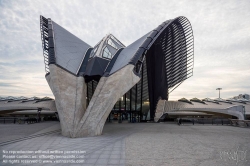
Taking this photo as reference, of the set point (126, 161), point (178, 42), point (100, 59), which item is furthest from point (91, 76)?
point (178, 42)

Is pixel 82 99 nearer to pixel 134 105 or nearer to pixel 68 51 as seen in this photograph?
pixel 68 51

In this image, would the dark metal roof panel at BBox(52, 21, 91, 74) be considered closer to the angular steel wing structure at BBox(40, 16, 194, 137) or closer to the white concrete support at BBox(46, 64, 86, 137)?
the angular steel wing structure at BBox(40, 16, 194, 137)

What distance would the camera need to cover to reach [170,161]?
9.37 metres

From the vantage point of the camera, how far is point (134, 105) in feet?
123

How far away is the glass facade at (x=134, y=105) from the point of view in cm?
3625

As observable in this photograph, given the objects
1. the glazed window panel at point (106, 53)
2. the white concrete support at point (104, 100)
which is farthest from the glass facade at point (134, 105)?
the white concrete support at point (104, 100)

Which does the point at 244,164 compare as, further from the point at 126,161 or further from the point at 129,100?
the point at 129,100

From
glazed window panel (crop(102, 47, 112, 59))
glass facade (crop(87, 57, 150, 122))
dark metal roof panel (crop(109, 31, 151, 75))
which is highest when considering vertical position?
glazed window panel (crop(102, 47, 112, 59))

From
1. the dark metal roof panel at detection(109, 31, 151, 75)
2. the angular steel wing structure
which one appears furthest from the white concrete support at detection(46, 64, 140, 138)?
the dark metal roof panel at detection(109, 31, 151, 75)

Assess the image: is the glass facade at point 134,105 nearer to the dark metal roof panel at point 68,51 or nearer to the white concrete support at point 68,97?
the dark metal roof panel at point 68,51

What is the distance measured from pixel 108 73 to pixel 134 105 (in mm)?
17267

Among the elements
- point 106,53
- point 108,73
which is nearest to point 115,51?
point 106,53

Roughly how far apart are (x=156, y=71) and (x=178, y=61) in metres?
6.71

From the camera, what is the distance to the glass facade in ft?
119
